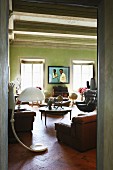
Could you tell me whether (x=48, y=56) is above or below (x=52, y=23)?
below

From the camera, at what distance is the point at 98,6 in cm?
230

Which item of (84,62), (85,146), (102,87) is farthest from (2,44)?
(84,62)

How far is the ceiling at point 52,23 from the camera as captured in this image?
19.3 feet

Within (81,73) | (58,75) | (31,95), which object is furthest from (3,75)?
(81,73)

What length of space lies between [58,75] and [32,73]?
4.74ft

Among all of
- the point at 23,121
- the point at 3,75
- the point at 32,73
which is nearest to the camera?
the point at 3,75

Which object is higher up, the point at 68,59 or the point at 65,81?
the point at 68,59

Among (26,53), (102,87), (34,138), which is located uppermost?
(26,53)

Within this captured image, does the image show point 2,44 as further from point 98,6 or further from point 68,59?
point 68,59

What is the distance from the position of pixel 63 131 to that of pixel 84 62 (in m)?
8.19

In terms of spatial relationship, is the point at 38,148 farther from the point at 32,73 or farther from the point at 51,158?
the point at 32,73

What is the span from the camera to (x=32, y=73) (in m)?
11.6

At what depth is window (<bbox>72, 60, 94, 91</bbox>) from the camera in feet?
39.7

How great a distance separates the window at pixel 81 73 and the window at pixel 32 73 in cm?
193
